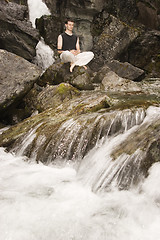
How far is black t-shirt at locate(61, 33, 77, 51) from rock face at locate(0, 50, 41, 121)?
5.47 feet

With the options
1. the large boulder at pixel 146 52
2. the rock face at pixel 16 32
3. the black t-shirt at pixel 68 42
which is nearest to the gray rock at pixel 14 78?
the black t-shirt at pixel 68 42

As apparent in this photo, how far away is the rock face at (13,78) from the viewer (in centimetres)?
634

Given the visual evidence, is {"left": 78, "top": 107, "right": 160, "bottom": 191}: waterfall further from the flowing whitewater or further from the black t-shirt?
the black t-shirt

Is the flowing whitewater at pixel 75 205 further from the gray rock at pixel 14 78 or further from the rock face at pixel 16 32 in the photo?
the rock face at pixel 16 32

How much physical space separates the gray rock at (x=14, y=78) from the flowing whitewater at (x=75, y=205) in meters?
2.79

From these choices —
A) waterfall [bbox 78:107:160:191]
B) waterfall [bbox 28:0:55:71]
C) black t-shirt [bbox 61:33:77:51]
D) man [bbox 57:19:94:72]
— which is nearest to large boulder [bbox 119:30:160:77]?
waterfall [bbox 28:0:55:71]

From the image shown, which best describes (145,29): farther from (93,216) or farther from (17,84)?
(93,216)

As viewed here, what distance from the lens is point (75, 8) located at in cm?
1534

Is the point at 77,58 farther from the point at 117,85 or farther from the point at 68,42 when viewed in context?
the point at 117,85

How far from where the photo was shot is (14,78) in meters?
6.63

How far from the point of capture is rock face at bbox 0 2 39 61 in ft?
34.0

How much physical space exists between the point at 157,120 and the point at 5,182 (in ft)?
9.99

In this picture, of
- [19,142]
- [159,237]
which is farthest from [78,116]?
[159,237]

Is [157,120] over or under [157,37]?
under
